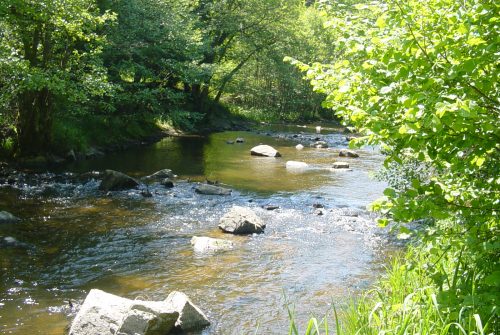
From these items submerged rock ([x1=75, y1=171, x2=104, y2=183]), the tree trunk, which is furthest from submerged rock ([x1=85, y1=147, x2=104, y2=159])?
submerged rock ([x1=75, y1=171, x2=104, y2=183])

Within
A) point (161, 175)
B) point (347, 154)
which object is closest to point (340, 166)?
point (347, 154)

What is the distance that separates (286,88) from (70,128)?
101ft

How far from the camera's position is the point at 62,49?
1842cm

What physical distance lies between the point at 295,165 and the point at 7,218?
12292 mm

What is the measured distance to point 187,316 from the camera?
268 inches

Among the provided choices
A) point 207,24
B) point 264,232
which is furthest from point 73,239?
point 207,24

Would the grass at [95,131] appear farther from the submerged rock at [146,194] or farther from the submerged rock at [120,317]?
the submerged rock at [120,317]

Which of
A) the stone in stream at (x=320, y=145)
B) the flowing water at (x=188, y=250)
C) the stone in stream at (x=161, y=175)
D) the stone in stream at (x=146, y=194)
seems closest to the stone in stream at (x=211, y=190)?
the flowing water at (x=188, y=250)

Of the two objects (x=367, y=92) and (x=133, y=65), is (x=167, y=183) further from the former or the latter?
(x=367, y=92)

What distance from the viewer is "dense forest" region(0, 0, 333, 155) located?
1515cm

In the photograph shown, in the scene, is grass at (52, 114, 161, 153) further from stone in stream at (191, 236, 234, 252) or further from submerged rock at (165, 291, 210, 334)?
submerged rock at (165, 291, 210, 334)

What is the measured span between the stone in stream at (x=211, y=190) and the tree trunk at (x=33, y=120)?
23.0ft

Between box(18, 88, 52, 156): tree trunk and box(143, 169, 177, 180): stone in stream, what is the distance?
15.2 ft

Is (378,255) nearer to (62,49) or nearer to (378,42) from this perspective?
(378,42)
